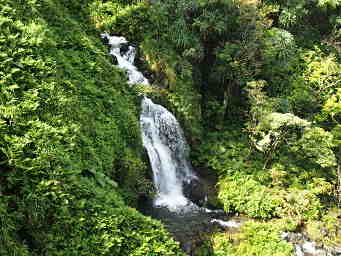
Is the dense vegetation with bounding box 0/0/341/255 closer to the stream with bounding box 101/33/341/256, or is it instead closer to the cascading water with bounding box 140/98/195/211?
the stream with bounding box 101/33/341/256

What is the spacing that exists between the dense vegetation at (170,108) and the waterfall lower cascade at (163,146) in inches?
25.2

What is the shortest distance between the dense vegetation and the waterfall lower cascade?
64cm

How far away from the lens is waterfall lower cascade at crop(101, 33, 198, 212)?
549 inches

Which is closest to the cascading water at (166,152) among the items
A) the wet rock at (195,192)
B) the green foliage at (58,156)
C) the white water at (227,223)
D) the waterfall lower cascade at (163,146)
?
the waterfall lower cascade at (163,146)

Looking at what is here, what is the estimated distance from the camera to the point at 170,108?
637 inches

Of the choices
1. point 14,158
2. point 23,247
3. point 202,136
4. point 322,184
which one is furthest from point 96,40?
point 322,184

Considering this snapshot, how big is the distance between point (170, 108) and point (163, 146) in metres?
1.84

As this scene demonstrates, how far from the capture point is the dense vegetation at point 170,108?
6355 mm

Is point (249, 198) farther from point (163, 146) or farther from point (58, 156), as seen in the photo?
point (58, 156)

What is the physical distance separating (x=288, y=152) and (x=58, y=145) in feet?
40.7

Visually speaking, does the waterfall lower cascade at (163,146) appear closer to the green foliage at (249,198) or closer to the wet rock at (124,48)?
the wet rock at (124,48)

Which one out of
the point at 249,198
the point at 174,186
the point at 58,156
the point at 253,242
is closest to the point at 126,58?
the point at 174,186

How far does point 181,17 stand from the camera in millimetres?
17844

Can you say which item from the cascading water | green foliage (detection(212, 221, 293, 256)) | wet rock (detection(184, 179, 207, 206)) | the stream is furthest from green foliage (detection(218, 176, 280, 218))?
the cascading water
